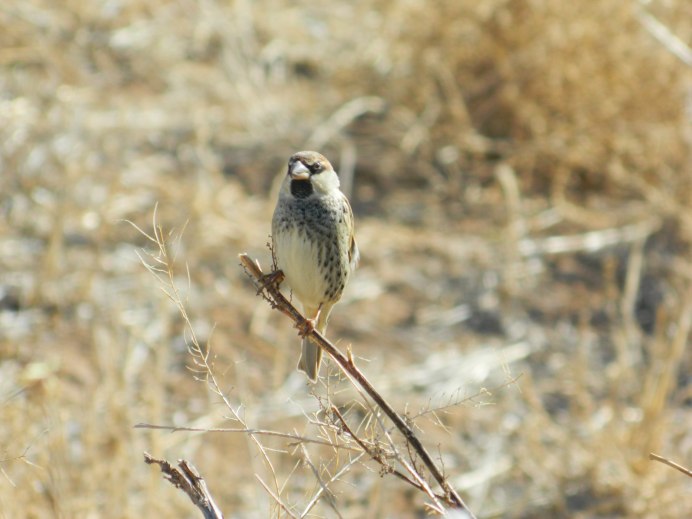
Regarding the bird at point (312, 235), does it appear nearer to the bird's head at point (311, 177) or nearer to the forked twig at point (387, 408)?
the bird's head at point (311, 177)

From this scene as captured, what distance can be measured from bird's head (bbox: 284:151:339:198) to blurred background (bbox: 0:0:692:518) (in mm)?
1312

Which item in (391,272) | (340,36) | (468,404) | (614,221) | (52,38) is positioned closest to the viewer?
(468,404)

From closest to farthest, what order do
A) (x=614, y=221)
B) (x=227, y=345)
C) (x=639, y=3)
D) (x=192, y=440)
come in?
(x=192, y=440)
(x=227, y=345)
(x=639, y=3)
(x=614, y=221)

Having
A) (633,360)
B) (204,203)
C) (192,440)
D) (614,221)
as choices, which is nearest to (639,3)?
(614,221)

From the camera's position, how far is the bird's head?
333 centimetres

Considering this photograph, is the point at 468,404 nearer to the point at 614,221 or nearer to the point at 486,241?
the point at 486,241

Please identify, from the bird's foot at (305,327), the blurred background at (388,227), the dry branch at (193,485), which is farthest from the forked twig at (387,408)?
the blurred background at (388,227)

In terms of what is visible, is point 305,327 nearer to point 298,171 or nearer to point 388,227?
point 298,171

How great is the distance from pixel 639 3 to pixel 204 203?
9.46 feet

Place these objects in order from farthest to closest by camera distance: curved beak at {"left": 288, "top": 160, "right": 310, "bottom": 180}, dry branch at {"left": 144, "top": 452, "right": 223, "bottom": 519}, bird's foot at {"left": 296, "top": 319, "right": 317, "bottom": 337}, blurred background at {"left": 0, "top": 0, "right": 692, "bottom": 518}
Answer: blurred background at {"left": 0, "top": 0, "right": 692, "bottom": 518} < curved beak at {"left": 288, "top": 160, "right": 310, "bottom": 180} < bird's foot at {"left": 296, "top": 319, "right": 317, "bottom": 337} < dry branch at {"left": 144, "top": 452, "right": 223, "bottom": 519}

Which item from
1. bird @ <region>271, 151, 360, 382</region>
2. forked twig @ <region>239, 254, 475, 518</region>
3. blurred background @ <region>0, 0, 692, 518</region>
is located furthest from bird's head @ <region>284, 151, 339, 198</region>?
blurred background @ <region>0, 0, 692, 518</region>

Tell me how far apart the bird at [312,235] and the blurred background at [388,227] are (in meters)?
1.20

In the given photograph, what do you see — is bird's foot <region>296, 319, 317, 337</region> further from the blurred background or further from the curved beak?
the blurred background

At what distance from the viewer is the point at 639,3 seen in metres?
6.78
